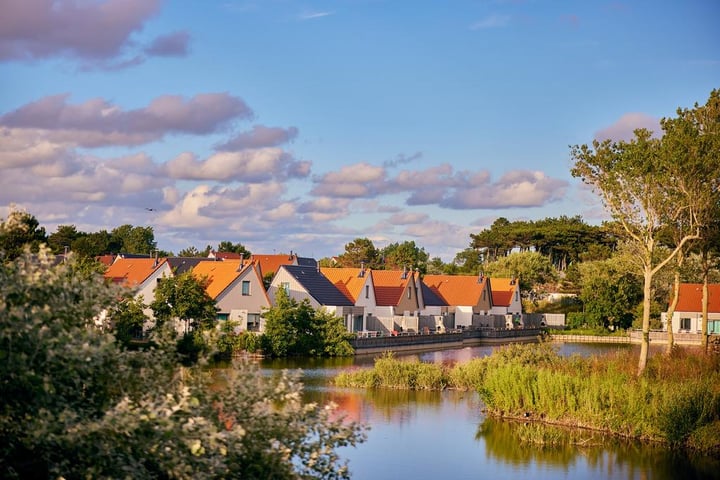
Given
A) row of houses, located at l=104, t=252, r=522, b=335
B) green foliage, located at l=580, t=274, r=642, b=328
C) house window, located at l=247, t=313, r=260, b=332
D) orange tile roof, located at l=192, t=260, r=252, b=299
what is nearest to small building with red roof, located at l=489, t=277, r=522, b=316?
row of houses, located at l=104, t=252, r=522, b=335

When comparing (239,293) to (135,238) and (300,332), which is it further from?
(135,238)

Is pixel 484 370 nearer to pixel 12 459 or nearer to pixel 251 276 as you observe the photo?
pixel 251 276

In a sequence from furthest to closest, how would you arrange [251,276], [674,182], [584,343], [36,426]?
[584,343] → [251,276] → [674,182] → [36,426]

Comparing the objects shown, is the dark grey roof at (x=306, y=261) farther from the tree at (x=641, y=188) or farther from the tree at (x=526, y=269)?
the tree at (x=641, y=188)

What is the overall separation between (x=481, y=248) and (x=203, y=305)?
81.5 metres

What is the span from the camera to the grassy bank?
79.6 ft

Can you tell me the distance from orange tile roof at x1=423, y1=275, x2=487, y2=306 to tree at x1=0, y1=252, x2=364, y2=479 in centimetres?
6702

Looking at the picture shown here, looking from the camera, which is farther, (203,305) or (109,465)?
(203,305)

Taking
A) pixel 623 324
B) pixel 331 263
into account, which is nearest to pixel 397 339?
pixel 623 324

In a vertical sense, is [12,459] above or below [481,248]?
below

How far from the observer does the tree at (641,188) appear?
32594 mm

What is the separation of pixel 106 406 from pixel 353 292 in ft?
171

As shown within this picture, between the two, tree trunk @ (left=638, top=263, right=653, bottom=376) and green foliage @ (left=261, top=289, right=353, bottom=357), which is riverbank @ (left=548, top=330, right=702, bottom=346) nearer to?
green foliage @ (left=261, top=289, right=353, bottom=357)

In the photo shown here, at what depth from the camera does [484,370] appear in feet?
114
